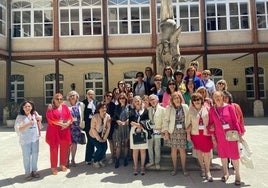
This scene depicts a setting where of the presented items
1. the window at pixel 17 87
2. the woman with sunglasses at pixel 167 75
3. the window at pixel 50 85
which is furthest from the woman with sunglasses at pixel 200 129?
the window at pixel 17 87

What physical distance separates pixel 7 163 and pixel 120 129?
3252 millimetres

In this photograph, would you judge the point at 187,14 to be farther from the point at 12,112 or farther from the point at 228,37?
the point at 12,112

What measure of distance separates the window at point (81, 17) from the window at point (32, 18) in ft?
3.07

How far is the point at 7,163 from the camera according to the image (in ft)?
23.9

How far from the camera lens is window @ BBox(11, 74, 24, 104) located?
22.1m

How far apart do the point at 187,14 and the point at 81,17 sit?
7250 mm

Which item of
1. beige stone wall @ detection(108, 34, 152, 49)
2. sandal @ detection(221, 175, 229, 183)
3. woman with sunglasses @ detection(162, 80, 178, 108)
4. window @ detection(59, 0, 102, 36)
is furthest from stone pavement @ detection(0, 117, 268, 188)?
window @ detection(59, 0, 102, 36)

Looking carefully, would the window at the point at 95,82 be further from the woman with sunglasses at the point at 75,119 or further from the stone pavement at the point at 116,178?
the woman with sunglasses at the point at 75,119

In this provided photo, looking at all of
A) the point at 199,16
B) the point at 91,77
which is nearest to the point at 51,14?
the point at 91,77

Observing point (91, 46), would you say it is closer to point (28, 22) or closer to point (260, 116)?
point (28, 22)

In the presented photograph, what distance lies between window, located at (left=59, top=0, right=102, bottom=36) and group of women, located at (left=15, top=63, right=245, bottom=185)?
43.5ft

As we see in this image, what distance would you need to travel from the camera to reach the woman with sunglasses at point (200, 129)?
17.3ft

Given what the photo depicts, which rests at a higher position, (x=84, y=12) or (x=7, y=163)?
(x=84, y=12)

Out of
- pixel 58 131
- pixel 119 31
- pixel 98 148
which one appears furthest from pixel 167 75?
pixel 119 31
